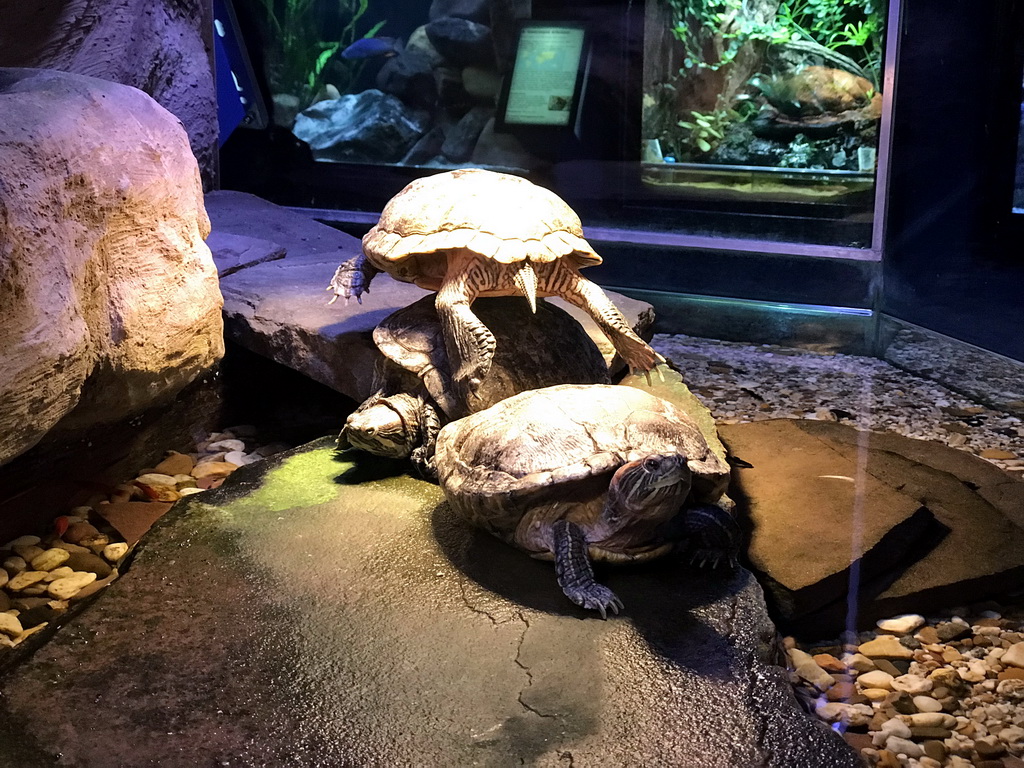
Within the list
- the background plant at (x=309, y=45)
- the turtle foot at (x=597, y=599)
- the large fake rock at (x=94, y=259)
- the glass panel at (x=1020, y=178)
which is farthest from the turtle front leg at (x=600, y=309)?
Answer: the background plant at (x=309, y=45)

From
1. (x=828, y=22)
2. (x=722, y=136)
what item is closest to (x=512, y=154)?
(x=722, y=136)

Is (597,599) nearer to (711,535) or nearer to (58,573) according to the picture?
(711,535)

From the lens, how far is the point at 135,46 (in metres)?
5.29

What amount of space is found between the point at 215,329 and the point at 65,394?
3.66ft

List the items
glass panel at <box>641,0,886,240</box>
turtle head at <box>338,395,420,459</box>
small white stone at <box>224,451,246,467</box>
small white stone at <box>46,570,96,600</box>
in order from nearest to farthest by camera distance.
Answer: small white stone at <box>46,570,96,600</box> < turtle head at <box>338,395,420,459</box> < small white stone at <box>224,451,246,467</box> < glass panel at <box>641,0,886,240</box>

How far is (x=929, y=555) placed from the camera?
2.98 metres

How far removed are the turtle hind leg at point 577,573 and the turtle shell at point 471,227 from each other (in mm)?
1075

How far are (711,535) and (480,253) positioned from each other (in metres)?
1.27

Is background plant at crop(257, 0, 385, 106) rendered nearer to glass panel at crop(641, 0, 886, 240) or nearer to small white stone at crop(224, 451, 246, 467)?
glass panel at crop(641, 0, 886, 240)

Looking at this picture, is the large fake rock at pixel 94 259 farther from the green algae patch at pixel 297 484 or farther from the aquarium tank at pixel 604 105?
the aquarium tank at pixel 604 105

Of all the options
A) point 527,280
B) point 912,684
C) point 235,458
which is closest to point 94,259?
point 235,458

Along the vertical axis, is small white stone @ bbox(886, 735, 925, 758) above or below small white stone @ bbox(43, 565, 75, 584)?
below

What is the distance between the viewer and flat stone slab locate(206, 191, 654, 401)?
390 centimetres

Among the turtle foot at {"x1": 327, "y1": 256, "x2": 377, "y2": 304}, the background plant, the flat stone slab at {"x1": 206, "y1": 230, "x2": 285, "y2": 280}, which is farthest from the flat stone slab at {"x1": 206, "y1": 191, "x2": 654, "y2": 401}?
Answer: the background plant
